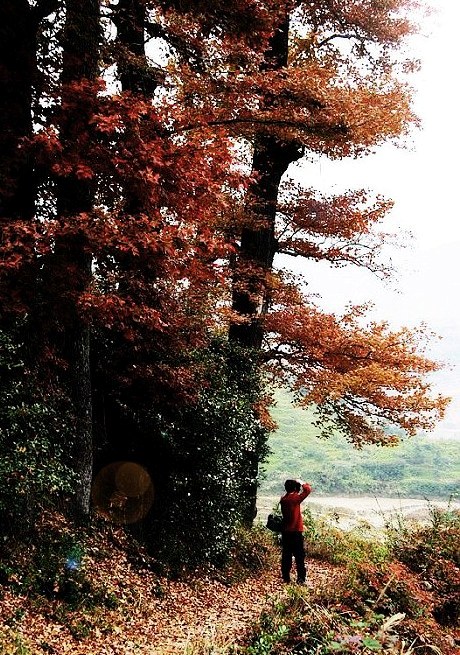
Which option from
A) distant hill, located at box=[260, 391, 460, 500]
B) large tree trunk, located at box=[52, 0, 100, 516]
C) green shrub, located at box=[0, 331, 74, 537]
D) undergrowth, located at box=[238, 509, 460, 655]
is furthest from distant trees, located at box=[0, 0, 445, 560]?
distant hill, located at box=[260, 391, 460, 500]

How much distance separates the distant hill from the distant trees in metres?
26.8

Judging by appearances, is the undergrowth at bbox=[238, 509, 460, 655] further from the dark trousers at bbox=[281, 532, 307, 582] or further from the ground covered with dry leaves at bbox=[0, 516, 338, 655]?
the dark trousers at bbox=[281, 532, 307, 582]

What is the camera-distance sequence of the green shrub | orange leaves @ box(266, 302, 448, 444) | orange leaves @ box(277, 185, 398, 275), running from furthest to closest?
orange leaves @ box(277, 185, 398, 275) → orange leaves @ box(266, 302, 448, 444) → the green shrub

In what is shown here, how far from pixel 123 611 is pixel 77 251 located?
385 centimetres

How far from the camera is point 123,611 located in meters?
6.30

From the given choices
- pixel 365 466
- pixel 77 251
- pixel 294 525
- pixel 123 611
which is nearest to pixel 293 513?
pixel 294 525

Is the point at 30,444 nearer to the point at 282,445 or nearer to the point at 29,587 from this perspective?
the point at 29,587

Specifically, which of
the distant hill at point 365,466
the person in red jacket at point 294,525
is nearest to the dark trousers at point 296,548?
the person in red jacket at point 294,525

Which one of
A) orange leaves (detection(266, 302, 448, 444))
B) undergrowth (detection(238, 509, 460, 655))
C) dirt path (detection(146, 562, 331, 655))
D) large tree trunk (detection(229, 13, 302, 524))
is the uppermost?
large tree trunk (detection(229, 13, 302, 524))

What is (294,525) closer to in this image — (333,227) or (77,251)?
(77,251)

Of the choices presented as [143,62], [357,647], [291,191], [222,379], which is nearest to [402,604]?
[357,647]

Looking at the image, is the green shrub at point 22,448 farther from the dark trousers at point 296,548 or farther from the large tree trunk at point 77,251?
the dark trousers at point 296,548

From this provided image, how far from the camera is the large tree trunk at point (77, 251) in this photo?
6672 mm

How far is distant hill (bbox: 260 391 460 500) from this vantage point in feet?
132
